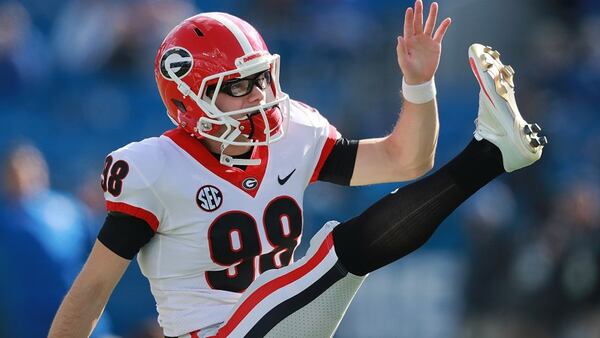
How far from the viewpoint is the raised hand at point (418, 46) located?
10.5 feet

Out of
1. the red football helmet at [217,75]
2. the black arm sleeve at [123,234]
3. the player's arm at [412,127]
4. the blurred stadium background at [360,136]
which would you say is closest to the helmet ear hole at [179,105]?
the red football helmet at [217,75]

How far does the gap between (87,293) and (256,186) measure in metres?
0.58

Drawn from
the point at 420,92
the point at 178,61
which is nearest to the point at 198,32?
the point at 178,61

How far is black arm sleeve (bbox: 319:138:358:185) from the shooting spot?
3475 millimetres

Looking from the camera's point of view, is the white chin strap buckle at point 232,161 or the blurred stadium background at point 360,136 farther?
the blurred stadium background at point 360,136

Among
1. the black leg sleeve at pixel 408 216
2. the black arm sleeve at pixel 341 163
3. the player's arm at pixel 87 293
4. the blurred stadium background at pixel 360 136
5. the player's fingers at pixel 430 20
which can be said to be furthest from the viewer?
the blurred stadium background at pixel 360 136

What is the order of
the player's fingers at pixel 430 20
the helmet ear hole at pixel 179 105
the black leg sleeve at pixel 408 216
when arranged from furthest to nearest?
the helmet ear hole at pixel 179 105
the player's fingers at pixel 430 20
the black leg sleeve at pixel 408 216

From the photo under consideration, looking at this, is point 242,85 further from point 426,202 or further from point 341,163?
point 426,202

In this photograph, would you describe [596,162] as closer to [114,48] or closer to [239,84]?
[114,48]

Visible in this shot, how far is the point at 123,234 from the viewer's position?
3076 millimetres

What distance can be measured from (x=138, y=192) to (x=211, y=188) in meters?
0.22

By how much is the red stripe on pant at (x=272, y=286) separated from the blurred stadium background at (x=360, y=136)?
230 cm

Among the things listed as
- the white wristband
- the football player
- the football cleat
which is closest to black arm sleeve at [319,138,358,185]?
the football player

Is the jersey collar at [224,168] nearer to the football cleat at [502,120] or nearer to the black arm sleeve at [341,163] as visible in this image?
the black arm sleeve at [341,163]
